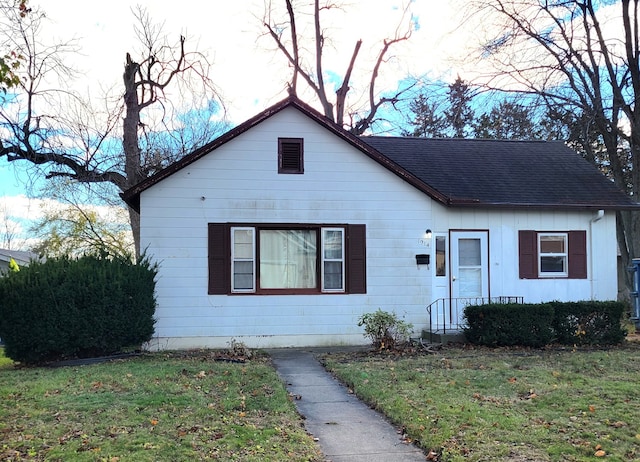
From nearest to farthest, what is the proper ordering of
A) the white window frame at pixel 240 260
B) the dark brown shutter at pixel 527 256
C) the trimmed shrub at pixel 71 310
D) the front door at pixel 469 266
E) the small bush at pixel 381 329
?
the trimmed shrub at pixel 71 310 < the small bush at pixel 381 329 < the white window frame at pixel 240 260 < the front door at pixel 469 266 < the dark brown shutter at pixel 527 256

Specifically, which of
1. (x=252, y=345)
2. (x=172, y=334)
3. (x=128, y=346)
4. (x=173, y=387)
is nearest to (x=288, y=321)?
(x=252, y=345)

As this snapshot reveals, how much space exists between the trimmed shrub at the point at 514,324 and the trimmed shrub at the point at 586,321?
36cm

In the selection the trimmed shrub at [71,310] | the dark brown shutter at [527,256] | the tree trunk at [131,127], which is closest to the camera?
the trimmed shrub at [71,310]

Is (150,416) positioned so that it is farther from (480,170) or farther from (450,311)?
(480,170)

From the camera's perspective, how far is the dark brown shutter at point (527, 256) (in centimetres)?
1336

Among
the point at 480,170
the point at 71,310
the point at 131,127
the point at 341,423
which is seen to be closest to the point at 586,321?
the point at 480,170

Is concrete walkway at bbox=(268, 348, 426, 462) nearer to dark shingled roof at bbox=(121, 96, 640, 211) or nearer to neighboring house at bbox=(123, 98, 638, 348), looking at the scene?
neighboring house at bbox=(123, 98, 638, 348)

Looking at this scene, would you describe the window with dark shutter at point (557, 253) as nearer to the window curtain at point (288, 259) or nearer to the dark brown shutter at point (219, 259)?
the window curtain at point (288, 259)

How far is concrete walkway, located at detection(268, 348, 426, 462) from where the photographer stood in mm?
5168

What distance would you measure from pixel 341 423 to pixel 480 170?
33.6 ft

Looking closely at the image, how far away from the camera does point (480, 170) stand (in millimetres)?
14859

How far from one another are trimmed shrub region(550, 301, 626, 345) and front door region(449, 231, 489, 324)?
6.14 ft

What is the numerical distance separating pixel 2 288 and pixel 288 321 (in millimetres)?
5495

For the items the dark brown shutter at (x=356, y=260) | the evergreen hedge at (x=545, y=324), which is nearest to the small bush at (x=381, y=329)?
the dark brown shutter at (x=356, y=260)
